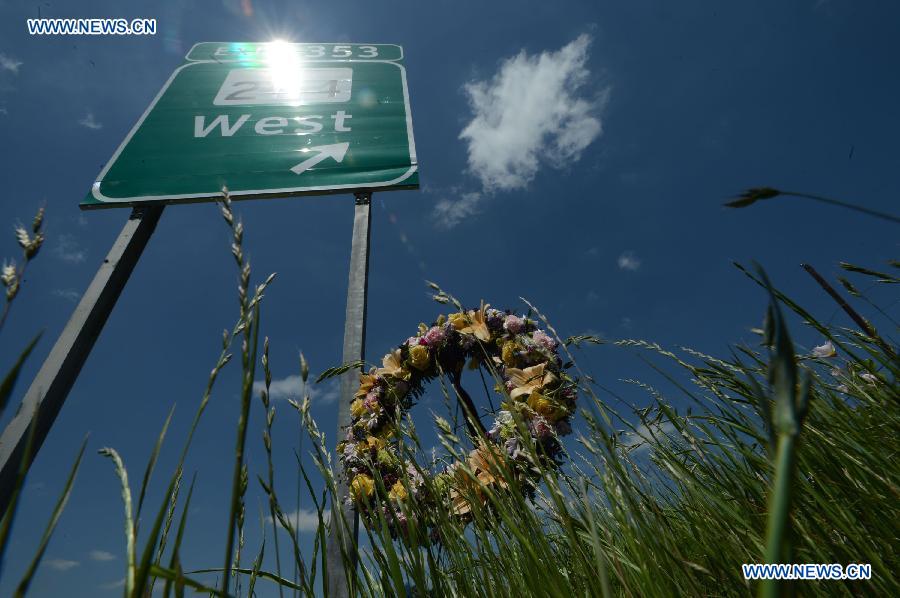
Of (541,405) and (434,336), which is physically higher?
(434,336)

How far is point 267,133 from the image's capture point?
2789 mm

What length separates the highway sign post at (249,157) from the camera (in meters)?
2.04

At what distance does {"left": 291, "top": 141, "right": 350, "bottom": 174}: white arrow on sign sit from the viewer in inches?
102

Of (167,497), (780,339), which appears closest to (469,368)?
(167,497)

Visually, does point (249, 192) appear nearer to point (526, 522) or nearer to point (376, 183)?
point (376, 183)

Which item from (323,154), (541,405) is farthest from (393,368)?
(323,154)

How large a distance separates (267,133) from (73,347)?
59.9 inches

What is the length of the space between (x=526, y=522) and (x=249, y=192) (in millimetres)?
2160

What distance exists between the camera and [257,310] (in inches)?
22.0

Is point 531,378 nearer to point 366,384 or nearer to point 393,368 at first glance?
point 393,368

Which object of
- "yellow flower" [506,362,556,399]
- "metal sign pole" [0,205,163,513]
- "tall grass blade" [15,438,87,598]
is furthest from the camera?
"yellow flower" [506,362,556,399]

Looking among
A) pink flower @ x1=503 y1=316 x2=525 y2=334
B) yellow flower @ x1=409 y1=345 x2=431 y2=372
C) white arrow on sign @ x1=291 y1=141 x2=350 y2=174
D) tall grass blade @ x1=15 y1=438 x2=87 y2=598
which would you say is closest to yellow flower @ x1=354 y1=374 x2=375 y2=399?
yellow flower @ x1=409 y1=345 x2=431 y2=372

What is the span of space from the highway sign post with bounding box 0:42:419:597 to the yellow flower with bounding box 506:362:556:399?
29.1 inches

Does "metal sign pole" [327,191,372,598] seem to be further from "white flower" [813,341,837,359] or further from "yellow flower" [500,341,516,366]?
"white flower" [813,341,837,359]
